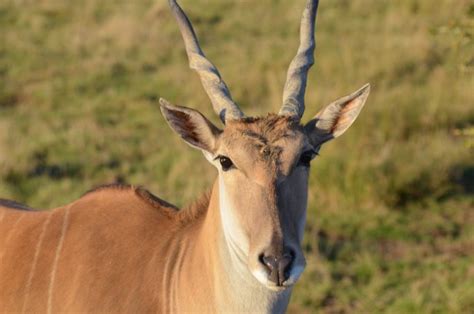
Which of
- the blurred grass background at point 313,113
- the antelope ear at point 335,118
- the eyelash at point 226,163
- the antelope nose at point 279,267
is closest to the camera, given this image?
the antelope nose at point 279,267

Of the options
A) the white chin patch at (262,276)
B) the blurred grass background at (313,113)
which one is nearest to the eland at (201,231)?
the white chin patch at (262,276)

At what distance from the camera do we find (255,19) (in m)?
13.7

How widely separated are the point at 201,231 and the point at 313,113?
4979 millimetres

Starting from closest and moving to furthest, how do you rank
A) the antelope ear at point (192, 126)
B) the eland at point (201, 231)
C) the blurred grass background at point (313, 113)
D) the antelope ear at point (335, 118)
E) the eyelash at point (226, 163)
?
1. the eland at point (201, 231)
2. the eyelash at point (226, 163)
3. the antelope ear at point (192, 126)
4. the antelope ear at point (335, 118)
5. the blurred grass background at point (313, 113)

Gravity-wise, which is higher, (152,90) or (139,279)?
(152,90)

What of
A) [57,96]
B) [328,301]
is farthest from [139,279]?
[57,96]

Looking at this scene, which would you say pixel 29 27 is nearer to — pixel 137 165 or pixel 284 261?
pixel 137 165

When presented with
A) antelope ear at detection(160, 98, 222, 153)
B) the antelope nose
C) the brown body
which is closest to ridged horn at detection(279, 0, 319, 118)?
antelope ear at detection(160, 98, 222, 153)

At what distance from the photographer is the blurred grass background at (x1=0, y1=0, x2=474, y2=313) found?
6445 millimetres

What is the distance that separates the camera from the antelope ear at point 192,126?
3623 millimetres

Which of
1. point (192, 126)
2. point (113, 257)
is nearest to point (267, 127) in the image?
point (192, 126)

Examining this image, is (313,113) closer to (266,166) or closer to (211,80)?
(211,80)

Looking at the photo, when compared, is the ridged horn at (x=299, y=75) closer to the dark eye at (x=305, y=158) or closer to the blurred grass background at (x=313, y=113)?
the dark eye at (x=305, y=158)

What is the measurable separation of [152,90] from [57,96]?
0.96 meters
